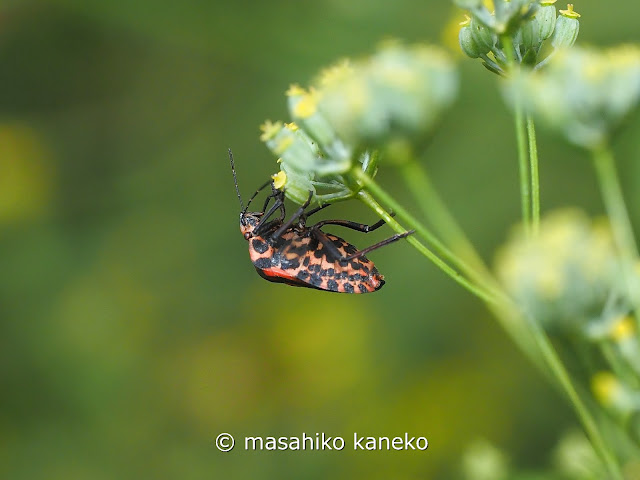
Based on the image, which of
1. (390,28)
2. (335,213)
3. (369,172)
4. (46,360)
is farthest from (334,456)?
(369,172)

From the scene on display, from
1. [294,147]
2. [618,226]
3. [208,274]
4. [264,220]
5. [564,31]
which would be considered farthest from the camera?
[208,274]

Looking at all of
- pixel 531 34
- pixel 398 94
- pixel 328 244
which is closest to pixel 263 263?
pixel 328 244

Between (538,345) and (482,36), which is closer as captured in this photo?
(538,345)

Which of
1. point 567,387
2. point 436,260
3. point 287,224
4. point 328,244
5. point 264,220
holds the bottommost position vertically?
point 567,387

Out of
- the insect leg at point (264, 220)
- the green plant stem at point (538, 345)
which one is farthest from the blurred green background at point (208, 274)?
the green plant stem at point (538, 345)

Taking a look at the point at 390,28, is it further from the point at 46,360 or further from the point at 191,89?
the point at 46,360

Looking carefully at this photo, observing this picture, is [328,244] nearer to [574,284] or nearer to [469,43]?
[469,43]

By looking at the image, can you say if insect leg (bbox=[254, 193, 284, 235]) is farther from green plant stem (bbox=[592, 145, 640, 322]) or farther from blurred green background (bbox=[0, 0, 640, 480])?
blurred green background (bbox=[0, 0, 640, 480])
